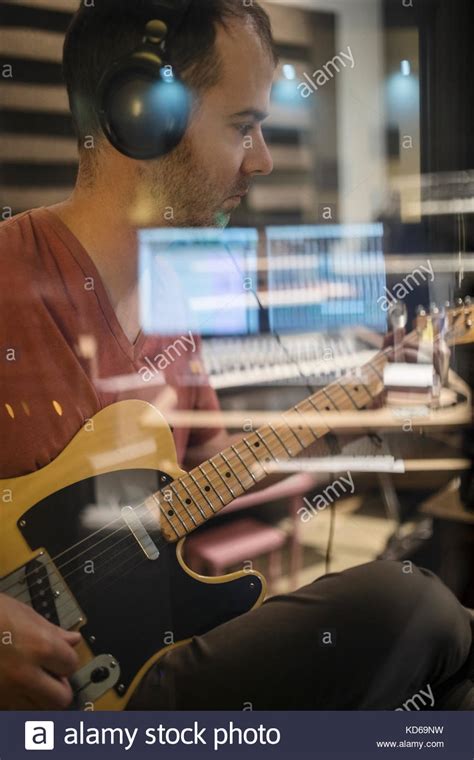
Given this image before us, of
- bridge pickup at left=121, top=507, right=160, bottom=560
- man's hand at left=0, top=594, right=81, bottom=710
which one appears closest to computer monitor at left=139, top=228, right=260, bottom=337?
bridge pickup at left=121, top=507, right=160, bottom=560

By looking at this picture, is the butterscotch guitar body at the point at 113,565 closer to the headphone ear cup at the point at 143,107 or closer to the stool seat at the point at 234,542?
the stool seat at the point at 234,542

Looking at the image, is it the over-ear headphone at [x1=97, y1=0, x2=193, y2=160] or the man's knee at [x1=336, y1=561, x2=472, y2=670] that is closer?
the over-ear headphone at [x1=97, y1=0, x2=193, y2=160]

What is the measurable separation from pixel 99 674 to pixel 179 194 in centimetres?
114

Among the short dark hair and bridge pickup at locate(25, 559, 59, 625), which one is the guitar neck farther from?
the short dark hair

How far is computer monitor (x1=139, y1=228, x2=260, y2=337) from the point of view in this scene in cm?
176

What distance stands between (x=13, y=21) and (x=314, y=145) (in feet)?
2.47

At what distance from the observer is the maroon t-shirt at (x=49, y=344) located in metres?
1.72

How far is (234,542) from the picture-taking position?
1.78m

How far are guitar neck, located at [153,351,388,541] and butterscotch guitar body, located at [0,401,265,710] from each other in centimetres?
6

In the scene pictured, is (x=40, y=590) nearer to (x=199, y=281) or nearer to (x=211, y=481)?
(x=211, y=481)

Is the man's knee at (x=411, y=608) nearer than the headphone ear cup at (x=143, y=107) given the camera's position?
No

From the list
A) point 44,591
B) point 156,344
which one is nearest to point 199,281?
point 156,344

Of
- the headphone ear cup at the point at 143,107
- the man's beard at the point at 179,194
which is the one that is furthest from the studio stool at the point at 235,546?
the headphone ear cup at the point at 143,107

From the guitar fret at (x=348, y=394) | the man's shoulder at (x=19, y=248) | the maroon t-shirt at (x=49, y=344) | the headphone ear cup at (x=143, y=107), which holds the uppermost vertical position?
the headphone ear cup at (x=143, y=107)
